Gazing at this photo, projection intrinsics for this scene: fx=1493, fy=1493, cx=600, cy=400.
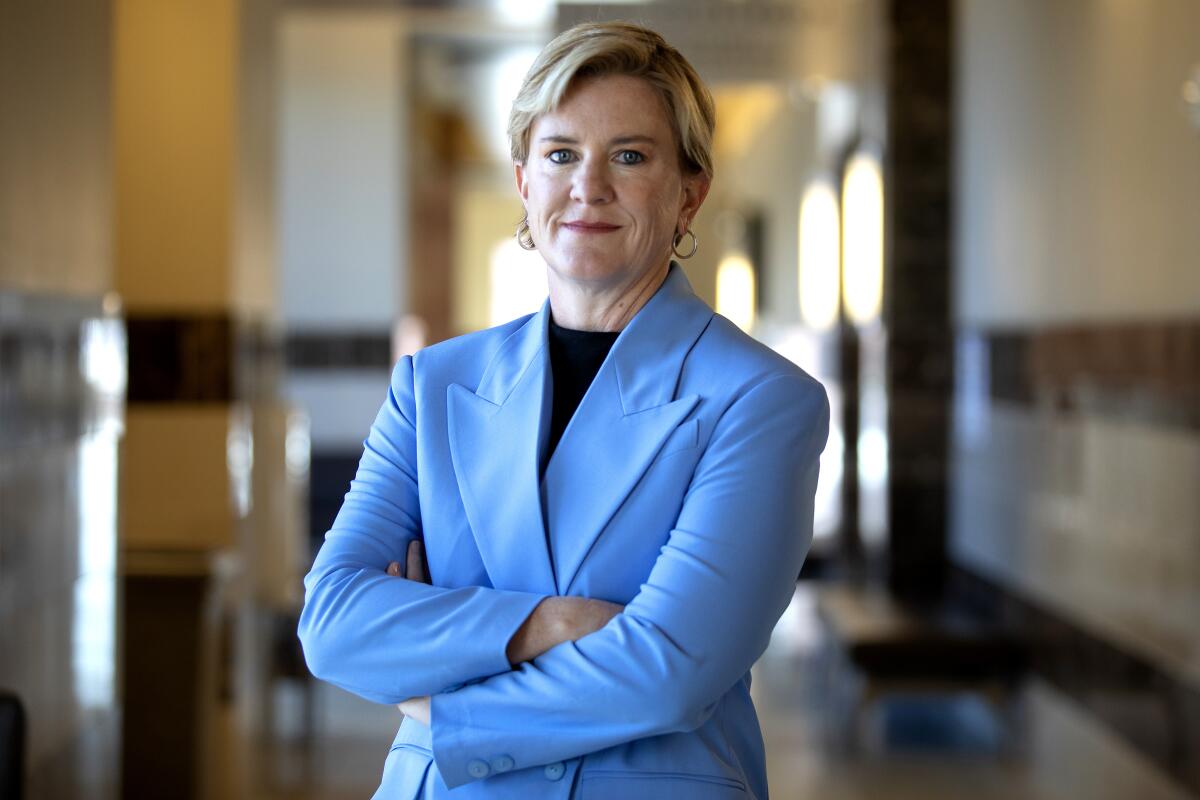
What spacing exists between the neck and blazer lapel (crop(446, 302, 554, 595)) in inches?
1.4

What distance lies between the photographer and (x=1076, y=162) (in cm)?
584

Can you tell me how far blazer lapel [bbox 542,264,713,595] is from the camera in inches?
65.4

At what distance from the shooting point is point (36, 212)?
3.35 meters

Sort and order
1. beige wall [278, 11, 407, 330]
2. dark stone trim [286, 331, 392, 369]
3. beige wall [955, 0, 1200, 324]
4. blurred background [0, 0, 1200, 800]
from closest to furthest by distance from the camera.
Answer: blurred background [0, 0, 1200, 800] < beige wall [955, 0, 1200, 324] < beige wall [278, 11, 407, 330] < dark stone trim [286, 331, 392, 369]

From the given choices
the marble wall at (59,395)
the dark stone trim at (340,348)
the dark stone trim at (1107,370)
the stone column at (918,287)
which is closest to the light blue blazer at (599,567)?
the marble wall at (59,395)

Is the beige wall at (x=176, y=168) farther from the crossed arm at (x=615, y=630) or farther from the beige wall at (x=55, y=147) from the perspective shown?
the crossed arm at (x=615, y=630)

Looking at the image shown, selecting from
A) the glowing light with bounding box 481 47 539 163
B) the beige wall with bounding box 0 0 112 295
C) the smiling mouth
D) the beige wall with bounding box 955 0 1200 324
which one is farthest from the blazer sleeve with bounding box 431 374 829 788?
the glowing light with bounding box 481 47 539 163

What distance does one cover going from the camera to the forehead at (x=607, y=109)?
168 cm

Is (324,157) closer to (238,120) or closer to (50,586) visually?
(238,120)

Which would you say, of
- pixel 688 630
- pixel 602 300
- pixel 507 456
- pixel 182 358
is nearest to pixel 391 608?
pixel 507 456

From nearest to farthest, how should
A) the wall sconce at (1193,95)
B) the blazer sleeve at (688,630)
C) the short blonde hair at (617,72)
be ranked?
1. the blazer sleeve at (688,630)
2. the short blonde hair at (617,72)
3. the wall sconce at (1193,95)

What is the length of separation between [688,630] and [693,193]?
0.53 metres

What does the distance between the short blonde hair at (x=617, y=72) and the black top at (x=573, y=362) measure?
235mm

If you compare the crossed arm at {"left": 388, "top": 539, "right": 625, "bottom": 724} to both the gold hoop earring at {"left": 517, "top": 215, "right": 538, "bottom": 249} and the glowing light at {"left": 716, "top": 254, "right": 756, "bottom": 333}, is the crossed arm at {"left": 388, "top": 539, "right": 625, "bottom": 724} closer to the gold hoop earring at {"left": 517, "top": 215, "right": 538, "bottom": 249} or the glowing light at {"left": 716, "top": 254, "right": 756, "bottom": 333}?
the gold hoop earring at {"left": 517, "top": 215, "right": 538, "bottom": 249}
